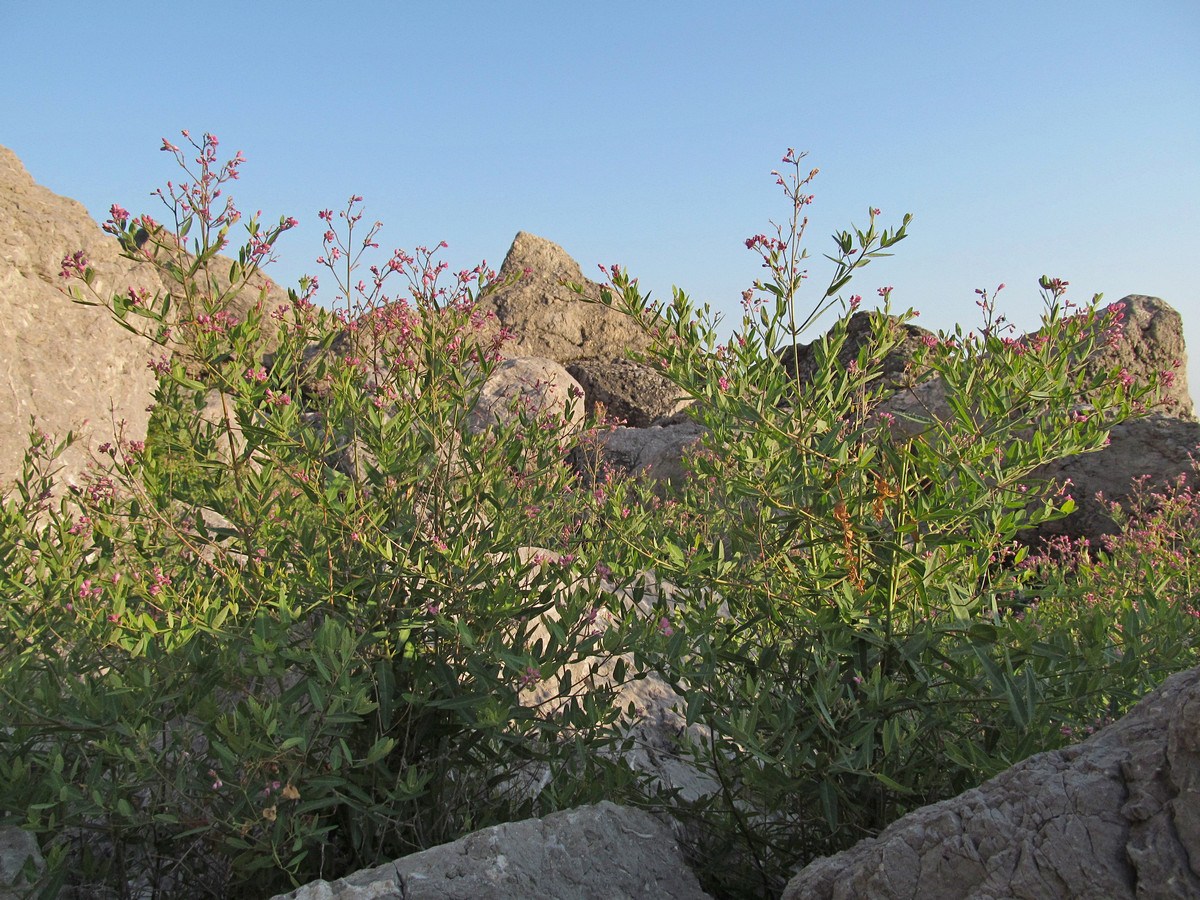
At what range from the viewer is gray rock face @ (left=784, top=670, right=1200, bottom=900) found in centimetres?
140

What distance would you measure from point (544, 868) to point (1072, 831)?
3.79 ft

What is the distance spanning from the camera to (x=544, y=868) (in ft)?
6.37

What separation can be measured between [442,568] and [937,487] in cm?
142

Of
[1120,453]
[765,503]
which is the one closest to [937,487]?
[765,503]

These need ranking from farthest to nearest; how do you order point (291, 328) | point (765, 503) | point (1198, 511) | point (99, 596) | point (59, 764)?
point (1198, 511)
point (291, 328)
point (99, 596)
point (765, 503)
point (59, 764)

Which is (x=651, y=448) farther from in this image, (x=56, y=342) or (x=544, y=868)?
(x=544, y=868)

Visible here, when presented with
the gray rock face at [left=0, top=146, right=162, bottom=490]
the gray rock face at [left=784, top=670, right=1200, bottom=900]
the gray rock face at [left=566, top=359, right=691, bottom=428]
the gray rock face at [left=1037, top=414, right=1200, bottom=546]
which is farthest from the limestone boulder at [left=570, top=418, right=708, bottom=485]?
the gray rock face at [left=784, top=670, right=1200, bottom=900]

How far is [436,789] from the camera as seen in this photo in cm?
235

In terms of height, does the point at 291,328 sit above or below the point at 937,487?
above

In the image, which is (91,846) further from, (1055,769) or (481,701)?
(1055,769)

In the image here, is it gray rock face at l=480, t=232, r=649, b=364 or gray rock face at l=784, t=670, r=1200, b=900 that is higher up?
gray rock face at l=480, t=232, r=649, b=364

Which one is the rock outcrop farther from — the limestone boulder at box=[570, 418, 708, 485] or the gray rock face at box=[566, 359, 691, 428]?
the gray rock face at box=[566, 359, 691, 428]

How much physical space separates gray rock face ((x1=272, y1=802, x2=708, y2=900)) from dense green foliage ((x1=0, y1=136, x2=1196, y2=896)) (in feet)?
0.65

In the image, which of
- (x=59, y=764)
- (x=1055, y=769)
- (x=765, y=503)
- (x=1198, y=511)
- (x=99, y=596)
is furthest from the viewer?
(x=1198, y=511)
